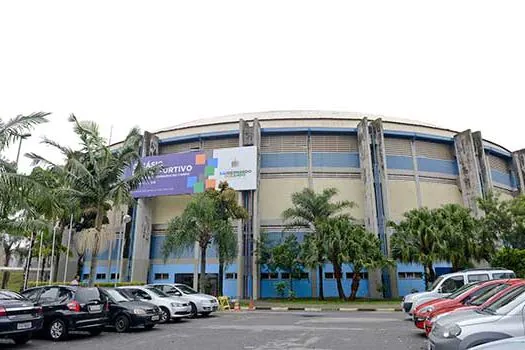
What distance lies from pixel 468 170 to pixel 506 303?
34.4 m

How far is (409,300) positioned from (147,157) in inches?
1121

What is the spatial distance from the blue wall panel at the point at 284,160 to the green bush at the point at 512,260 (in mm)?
17111

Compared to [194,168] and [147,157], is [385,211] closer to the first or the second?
A: [194,168]

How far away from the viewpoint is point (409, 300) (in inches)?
584

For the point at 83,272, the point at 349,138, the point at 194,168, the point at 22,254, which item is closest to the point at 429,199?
the point at 349,138

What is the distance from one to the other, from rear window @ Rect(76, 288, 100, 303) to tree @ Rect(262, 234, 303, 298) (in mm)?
19472

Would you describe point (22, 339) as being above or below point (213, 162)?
below

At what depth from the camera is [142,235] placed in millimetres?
36625


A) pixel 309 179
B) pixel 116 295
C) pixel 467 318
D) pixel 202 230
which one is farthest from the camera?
pixel 309 179

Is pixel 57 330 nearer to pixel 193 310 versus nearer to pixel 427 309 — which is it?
pixel 193 310

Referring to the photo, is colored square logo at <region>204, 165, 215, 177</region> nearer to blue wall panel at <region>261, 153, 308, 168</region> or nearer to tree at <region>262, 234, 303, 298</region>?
blue wall panel at <region>261, 153, 308, 168</region>

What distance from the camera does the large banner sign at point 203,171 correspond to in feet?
112

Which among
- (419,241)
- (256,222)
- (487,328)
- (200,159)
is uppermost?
(200,159)

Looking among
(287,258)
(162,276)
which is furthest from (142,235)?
(287,258)
